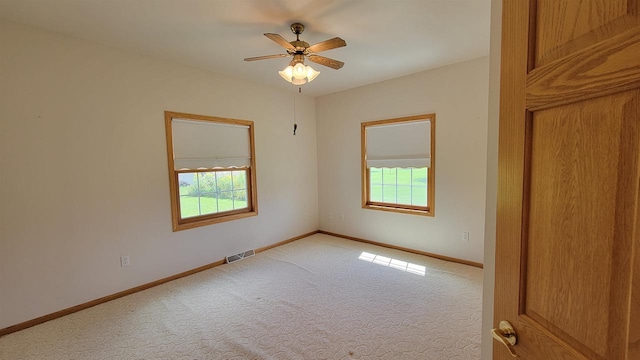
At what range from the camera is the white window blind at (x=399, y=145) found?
3920 millimetres

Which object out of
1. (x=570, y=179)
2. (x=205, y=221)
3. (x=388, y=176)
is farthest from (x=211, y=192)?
(x=570, y=179)

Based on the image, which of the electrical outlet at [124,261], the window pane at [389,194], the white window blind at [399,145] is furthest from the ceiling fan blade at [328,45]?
the electrical outlet at [124,261]

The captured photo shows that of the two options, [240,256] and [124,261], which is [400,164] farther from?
[124,261]

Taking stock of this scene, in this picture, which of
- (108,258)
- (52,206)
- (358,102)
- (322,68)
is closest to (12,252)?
(52,206)

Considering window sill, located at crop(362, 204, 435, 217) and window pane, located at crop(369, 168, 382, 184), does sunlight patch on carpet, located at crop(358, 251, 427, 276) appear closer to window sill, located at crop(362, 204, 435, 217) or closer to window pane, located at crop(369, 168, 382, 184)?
window sill, located at crop(362, 204, 435, 217)

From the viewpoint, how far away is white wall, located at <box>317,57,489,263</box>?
347cm

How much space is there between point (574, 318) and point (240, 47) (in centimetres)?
322

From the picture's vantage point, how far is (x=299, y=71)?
8.18 feet

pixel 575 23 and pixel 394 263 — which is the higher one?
pixel 575 23

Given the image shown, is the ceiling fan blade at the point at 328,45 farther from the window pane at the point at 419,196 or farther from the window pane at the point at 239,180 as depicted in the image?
the window pane at the point at 419,196

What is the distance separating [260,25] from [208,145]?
1802mm

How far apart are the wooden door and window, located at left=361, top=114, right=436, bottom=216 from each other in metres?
3.27

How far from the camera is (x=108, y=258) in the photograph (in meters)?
2.85

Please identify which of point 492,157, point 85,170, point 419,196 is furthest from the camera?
point 419,196
